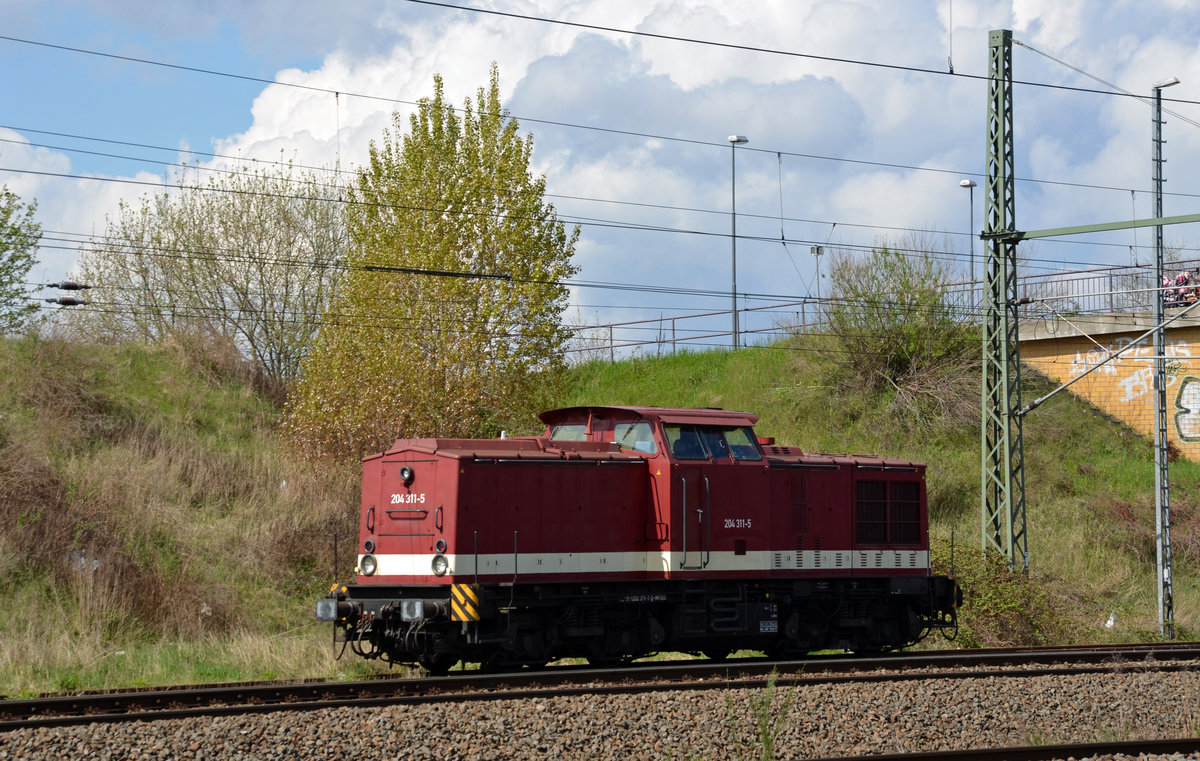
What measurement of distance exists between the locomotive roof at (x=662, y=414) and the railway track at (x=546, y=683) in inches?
119

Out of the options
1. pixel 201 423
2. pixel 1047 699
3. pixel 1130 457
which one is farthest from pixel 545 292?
pixel 1130 457

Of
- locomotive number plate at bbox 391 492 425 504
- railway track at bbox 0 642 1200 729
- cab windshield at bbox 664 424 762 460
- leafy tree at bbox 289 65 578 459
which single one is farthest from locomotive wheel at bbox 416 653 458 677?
leafy tree at bbox 289 65 578 459

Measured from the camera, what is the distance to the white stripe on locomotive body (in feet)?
41.6

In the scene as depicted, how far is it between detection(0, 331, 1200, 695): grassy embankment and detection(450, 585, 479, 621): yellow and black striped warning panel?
2392 millimetres

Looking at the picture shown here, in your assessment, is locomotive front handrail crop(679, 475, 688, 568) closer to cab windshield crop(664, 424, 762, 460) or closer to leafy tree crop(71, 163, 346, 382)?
cab windshield crop(664, 424, 762, 460)

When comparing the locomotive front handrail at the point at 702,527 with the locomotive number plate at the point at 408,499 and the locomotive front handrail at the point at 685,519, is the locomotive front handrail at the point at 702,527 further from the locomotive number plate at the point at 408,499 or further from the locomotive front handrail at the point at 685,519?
the locomotive number plate at the point at 408,499

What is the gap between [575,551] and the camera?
13234mm

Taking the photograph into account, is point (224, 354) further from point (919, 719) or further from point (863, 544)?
point (919, 719)

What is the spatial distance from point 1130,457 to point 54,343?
2916 cm

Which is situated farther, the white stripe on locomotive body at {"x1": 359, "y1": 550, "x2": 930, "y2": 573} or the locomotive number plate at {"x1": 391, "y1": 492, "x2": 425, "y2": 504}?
the locomotive number plate at {"x1": 391, "y1": 492, "x2": 425, "y2": 504}

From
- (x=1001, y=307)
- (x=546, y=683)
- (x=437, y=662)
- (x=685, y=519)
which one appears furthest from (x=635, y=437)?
(x=1001, y=307)

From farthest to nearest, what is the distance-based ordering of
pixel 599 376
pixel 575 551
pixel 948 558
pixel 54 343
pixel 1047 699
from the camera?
pixel 599 376 → pixel 54 343 → pixel 948 558 → pixel 575 551 → pixel 1047 699

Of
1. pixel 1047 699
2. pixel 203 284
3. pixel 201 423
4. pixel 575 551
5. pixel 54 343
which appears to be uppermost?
pixel 203 284

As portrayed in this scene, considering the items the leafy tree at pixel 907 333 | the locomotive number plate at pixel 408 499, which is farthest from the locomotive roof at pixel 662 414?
the leafy tree at pixel 907 333
